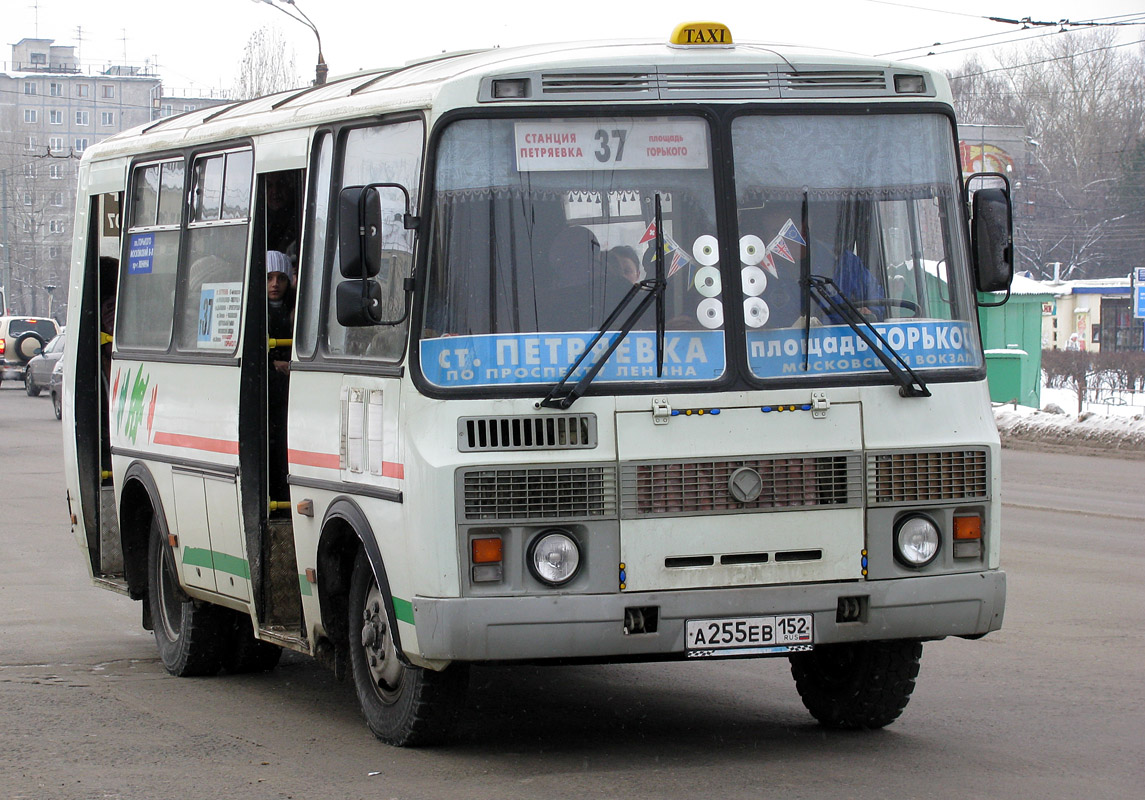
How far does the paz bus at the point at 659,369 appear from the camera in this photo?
5.99 m

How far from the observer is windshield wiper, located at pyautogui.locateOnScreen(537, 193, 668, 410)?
19.6 feet

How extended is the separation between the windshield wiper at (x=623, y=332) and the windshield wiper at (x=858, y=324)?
0.57 metres

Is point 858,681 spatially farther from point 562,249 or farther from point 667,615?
point 562,249

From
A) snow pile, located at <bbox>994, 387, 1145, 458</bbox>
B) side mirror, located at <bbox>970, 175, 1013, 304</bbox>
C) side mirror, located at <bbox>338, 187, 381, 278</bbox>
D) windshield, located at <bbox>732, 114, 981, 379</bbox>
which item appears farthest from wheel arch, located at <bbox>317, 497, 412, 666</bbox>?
snow pile, located at <bbox>994, 387, 1145, 458</bbox>

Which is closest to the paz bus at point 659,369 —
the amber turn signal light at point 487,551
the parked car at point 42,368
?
the amber turn signal light at point 487,551

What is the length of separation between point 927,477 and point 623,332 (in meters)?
1.27

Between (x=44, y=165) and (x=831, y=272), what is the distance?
120 metres

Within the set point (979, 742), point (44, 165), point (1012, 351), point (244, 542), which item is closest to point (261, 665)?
point (244, 542)

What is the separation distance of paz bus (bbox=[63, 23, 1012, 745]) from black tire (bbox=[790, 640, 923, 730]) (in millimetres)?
18

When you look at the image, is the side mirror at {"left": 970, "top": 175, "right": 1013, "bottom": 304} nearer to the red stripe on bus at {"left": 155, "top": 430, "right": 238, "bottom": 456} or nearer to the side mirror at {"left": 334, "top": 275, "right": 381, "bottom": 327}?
the side mirror at {"left": 334, "top": 275, "right": 381, "bottom": 327}

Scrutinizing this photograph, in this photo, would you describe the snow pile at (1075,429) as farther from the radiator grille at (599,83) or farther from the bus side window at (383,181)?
the radiator grille at (599,83)

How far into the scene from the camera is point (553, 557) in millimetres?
5977

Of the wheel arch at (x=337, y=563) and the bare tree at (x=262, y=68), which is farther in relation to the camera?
the bare tree at (x=262, y=68)

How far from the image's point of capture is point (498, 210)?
20.0ft
